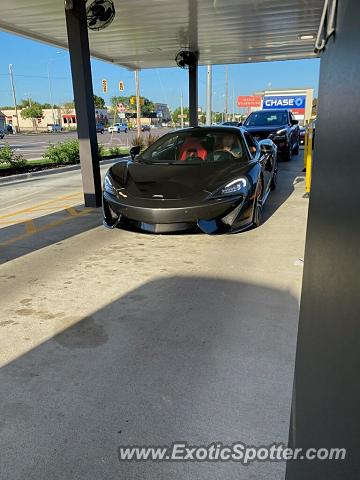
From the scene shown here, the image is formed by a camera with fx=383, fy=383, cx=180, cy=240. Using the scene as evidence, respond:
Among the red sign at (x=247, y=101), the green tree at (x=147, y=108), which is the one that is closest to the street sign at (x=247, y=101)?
the red sign at (x=247, y=101)

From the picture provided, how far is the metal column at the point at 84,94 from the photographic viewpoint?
652cm

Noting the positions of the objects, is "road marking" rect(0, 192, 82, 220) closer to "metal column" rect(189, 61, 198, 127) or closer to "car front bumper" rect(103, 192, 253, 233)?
"car front bumper" rect(103, 192, 253, 233)

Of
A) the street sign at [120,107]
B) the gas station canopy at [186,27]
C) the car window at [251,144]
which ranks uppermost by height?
the gas station canopy at [186,27]

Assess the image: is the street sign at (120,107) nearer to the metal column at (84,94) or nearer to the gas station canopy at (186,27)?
the gas station canopy at (186,27)

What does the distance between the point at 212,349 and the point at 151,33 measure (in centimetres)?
1024

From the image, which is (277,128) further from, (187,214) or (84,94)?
(187,214)

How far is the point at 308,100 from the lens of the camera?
35062mm

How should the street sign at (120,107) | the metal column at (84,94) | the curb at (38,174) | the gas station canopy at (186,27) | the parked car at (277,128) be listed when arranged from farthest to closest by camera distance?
the street sign at (120,107)
the parked car at (277,128)
the curb at (38,174)
the gas station canopy at (186,27)
the metal column at (84,94)

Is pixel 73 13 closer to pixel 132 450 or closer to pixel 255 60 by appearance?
pixel 132 450

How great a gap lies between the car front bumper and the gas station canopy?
17.7 feet

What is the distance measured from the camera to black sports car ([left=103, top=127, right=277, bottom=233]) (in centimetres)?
443

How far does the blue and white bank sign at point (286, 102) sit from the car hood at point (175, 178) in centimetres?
3237

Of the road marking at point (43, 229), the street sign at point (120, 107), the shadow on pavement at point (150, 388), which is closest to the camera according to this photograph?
the shadow on pavement at point (150, 388)

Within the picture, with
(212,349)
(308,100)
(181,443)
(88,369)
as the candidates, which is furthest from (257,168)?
(308,100)
